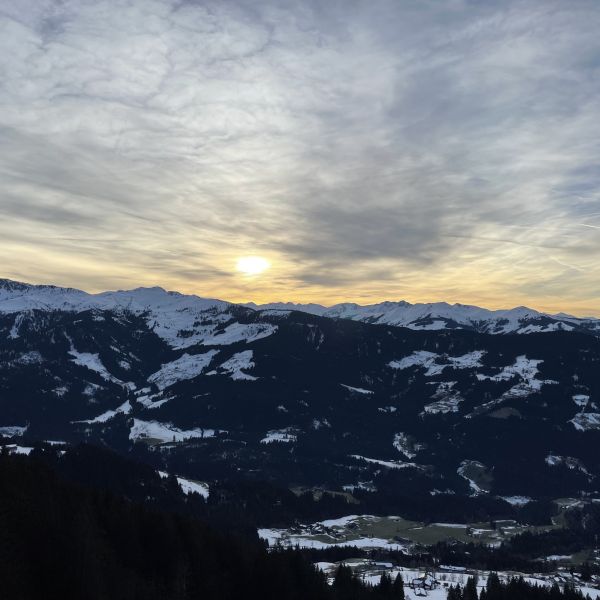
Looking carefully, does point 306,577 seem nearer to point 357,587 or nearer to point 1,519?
point 357,587

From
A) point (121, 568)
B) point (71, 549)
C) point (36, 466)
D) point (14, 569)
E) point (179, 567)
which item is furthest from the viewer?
point (36, 466)

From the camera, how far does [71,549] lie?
413ft

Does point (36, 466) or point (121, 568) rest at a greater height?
point (36, 466)

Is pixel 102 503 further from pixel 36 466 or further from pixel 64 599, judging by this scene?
pixel 64 599

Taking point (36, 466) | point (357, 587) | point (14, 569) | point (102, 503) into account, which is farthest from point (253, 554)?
point (14, 569)

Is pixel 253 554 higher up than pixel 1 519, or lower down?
lower down

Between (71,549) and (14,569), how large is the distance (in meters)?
17.4

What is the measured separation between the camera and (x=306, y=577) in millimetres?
174625

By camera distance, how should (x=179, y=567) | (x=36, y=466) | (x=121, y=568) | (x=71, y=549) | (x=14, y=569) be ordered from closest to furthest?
(x=14, y=569) → (x=71, y=549) → (x=121, y=568) → (x=179, y=567) → (x=36, y=466)

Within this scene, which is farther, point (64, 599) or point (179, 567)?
point (179, 567)

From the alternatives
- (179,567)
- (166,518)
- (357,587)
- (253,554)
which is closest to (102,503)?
(166,518)

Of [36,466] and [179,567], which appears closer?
[179,567]

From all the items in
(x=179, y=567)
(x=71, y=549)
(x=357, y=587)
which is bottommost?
(x=357, y=587)

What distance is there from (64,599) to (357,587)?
97000 mm
